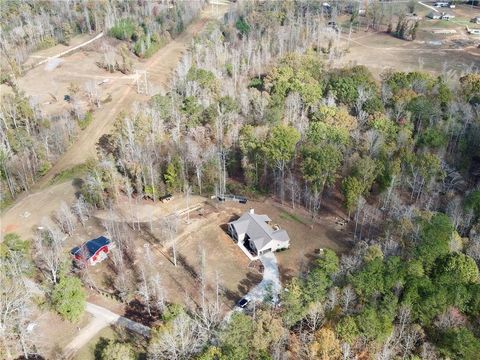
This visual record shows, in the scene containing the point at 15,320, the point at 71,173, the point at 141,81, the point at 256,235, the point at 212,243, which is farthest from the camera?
the point at 141,81

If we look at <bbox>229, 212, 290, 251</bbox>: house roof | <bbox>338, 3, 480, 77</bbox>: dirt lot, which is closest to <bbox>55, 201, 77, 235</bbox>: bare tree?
→ <bbox>229, 212, 290, 251</bbox>: house roof

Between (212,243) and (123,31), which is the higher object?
(123,31)

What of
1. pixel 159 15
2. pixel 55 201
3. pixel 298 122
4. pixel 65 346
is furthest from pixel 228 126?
pixel 159 15

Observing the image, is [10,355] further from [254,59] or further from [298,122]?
[254,59]

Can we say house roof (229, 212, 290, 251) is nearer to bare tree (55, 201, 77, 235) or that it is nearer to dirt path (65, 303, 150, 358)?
dirt path (65, 303, 150, 358)

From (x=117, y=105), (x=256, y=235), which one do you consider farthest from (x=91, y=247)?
(x=117, y=105)

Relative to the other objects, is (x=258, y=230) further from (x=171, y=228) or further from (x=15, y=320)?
(x=15, y=320)
